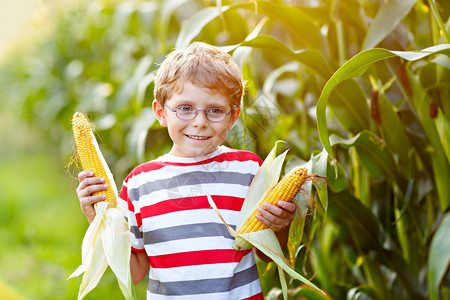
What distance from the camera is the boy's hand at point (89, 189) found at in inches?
30.7

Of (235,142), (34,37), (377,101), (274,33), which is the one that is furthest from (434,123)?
(34,37)

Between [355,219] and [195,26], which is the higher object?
[195,26]

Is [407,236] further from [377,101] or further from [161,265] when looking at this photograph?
[161,265]

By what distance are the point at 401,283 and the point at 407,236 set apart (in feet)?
0.42

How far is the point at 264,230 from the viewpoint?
75 cm

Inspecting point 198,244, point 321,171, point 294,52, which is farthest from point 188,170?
point 294,52

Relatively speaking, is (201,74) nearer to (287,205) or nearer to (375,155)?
(287,205)

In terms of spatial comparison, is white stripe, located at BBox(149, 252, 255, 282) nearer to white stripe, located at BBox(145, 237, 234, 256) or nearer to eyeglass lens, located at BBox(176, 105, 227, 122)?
white stripe, located at BBox(145, 237, 234, 256)

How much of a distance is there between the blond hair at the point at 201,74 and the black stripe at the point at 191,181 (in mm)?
115

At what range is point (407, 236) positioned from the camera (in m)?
1.33

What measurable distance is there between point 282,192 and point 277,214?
0.03m

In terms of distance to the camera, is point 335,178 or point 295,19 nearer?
point 335,178

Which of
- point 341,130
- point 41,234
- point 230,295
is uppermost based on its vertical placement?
point 41,234

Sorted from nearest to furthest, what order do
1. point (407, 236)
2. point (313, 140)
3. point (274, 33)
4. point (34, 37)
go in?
point (407, 236) → point (313, 140) → point (274, 33) → point (34, 37)
